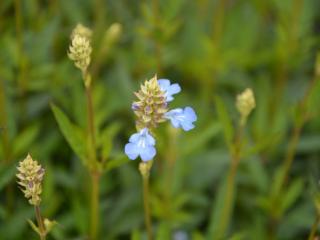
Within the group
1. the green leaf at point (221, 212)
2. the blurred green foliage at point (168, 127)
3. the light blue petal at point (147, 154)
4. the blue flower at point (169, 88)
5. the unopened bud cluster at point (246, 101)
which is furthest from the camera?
the blurred green foliage at point (168, 127)

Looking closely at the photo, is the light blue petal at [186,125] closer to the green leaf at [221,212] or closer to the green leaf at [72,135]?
the green leaf at [72,135]

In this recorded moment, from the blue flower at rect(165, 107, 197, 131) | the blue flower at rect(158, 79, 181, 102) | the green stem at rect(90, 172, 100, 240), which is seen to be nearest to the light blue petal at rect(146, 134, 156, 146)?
the blue flower at rect(165, 107, 197, 131)

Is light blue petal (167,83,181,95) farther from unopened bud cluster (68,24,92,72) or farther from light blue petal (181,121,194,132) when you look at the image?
unopened bud cluster (68,24,92,72)

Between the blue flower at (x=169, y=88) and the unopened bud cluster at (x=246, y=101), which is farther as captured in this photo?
the unopened bud cluster at (x=246, y=101)

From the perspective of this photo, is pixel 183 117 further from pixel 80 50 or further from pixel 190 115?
pixel 80 50

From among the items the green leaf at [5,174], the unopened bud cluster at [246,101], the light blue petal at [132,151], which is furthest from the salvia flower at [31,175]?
the unopened bud cluster at [246,101]

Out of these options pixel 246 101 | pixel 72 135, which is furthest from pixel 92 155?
pixel 246 101
